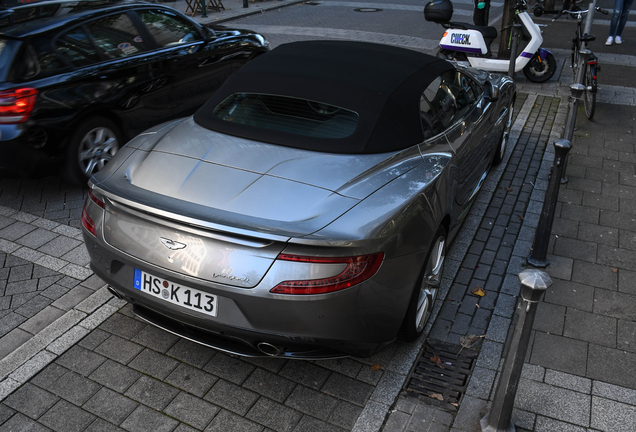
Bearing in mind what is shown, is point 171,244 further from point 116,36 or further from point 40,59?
point 116,36

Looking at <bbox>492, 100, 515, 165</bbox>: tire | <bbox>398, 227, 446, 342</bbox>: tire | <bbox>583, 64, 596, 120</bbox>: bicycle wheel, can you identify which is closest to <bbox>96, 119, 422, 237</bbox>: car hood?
<bbox>398, 227, 446, 342</bbox>: tire

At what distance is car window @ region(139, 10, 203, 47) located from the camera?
6.32 meters

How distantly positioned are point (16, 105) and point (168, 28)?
221cm

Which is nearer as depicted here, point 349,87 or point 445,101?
point 349,87

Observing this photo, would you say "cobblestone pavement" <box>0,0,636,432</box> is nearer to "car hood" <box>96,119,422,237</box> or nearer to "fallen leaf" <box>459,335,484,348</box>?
"fallen leaf" <box>459,335,484,348</box>

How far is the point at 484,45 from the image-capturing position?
362 inches

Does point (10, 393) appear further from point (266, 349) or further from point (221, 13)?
point (221, 13)

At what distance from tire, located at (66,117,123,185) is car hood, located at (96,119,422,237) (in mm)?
2135

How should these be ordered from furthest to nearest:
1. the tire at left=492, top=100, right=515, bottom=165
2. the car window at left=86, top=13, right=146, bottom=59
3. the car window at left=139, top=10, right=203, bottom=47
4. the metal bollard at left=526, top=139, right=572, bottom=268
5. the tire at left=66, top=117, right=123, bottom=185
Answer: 1. the car window at left=139, top=10, right=203, bottom=47
2. the tire at left=492, top=100, right=515, bottom=165
3. the car window at left=86, top=13, right=146, bottom=59
4. the tire at left=66, top=117, right=123, bottom=185
5. the metal bollard at left=526, top=139, right=572, bottom=268

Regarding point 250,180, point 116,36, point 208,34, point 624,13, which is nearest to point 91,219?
point 250,180

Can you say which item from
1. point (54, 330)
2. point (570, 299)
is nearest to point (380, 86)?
point (570, 299)

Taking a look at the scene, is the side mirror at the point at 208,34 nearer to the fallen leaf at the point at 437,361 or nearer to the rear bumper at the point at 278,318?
the rear bumper at the point at 278,318

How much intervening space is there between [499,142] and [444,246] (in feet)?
8.27

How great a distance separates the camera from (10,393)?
312 centimetres
